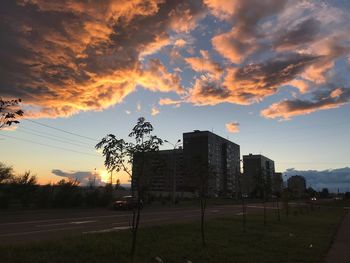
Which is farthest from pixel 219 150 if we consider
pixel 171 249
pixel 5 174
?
pixel 171 249

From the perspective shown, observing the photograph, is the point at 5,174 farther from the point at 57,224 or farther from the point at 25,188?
the point at 57,224

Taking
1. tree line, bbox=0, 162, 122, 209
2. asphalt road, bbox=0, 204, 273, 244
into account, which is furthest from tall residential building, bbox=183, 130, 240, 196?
asphalt road, bbox=0, 204, 273, 244

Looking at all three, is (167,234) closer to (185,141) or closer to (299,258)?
(299,258)

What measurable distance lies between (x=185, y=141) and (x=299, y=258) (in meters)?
160

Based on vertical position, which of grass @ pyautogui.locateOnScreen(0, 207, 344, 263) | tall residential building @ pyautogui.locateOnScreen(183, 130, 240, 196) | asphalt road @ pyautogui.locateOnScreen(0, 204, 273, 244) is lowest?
grass @ pyautogui.locateOnScreen(0, 207, 344, 263)

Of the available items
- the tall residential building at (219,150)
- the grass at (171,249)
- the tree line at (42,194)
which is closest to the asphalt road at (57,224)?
the grass at (171,249)

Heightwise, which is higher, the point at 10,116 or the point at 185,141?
the point at 185,141

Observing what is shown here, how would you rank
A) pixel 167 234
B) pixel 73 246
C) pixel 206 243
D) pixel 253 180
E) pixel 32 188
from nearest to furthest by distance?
pixel 73 246
pixel 206 243
pixel 167 234
pixel 253 180
pixel 32 188

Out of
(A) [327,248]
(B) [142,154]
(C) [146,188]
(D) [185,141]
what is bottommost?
(A) [327,248]

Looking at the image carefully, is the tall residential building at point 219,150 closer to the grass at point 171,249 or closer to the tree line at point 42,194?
the tree line at point 42,194

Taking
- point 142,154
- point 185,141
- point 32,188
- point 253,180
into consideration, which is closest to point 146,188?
point 142,154

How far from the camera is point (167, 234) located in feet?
54.0

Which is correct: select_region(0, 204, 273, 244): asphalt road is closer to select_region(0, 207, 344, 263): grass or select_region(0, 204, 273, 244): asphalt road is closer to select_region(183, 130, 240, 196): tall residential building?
select_region(0, 207, 344, 263): grass

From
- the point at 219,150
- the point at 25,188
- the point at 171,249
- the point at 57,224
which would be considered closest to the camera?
the point at 171,249
